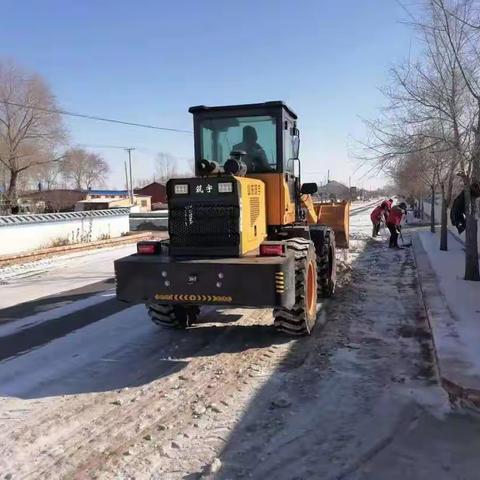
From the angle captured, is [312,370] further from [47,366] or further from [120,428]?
[47,366]

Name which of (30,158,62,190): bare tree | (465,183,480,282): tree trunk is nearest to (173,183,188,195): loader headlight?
(465,183,480,282): tree trunk

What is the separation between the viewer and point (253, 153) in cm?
736

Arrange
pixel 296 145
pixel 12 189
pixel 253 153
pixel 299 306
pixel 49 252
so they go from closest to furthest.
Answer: pixel 299 306 < pixel 253 153 < pixel 296 145 < pixel 49 252 < pixel 12 189

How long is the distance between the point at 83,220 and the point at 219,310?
1617 centimetres

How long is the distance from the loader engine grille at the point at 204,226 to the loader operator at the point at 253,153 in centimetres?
119

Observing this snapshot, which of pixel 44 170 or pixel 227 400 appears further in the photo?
pixel 44 170

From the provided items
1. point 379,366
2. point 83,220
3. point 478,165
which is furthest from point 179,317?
point 83,220

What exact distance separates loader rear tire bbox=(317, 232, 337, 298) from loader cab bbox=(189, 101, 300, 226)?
1.98m

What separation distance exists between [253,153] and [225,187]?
124 centimetres

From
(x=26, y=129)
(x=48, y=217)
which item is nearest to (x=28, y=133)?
(x=26, y=129)

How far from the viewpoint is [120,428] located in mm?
4469

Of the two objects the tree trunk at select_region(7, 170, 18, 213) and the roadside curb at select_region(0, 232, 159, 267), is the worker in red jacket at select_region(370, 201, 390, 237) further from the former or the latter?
→ the tree trunk at select_region(7, 170, 18, 213)

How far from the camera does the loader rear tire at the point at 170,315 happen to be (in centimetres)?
737

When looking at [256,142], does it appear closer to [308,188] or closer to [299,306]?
[308,188]
